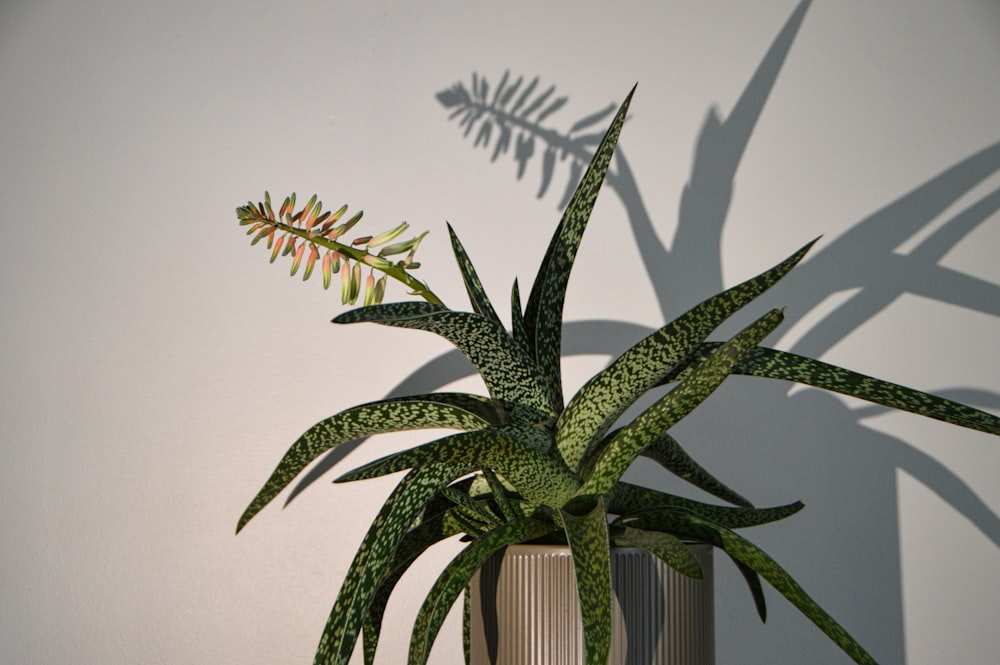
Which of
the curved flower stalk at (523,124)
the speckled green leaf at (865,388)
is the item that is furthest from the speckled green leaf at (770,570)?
the curved flower stalk at (523,124)

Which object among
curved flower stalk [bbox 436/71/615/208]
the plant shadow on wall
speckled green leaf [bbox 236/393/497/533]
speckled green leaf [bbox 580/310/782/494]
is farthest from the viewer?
curved flower stalk [bbox 436/71/615/208]

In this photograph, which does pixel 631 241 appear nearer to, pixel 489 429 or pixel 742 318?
pixel 742 318

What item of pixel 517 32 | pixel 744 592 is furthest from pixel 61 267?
pixel 744 592

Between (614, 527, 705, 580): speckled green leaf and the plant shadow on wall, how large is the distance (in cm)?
35

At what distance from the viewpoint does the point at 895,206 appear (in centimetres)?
87

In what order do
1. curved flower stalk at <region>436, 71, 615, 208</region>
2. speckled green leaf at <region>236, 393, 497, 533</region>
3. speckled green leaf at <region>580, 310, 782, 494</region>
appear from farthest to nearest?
curved flower stalk at <region>436, 71, 615, 208</region> < speckled green leaf at <region>236, 393, 497, 533</region> < speckled green leaf at <region>580, 310, 782, 494</region>

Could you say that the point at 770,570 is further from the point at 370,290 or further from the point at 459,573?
the point at 370,290

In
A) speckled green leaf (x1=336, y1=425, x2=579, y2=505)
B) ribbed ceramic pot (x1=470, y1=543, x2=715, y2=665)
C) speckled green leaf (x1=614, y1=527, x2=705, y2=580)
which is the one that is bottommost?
ribbed ceramic pot (x1=470, y1=543, x2=715, y2=665)

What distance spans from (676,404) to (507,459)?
0.37 ft

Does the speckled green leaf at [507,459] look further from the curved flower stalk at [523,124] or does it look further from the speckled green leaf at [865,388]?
the curved flower stalk at [523,124]

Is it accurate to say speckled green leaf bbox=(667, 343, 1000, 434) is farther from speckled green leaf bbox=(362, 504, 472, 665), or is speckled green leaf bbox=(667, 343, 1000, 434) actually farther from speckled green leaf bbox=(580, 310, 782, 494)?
speckled green leaf bbox=(362, 504, 472, 665)

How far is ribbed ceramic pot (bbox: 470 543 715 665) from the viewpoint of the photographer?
509mm

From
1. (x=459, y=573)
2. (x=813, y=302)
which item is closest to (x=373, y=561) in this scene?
(x=459, y=573)

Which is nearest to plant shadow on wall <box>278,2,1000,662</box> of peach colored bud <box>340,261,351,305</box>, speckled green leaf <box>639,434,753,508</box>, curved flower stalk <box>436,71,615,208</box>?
curved flower stalk <box>436,71,615,208</box>
